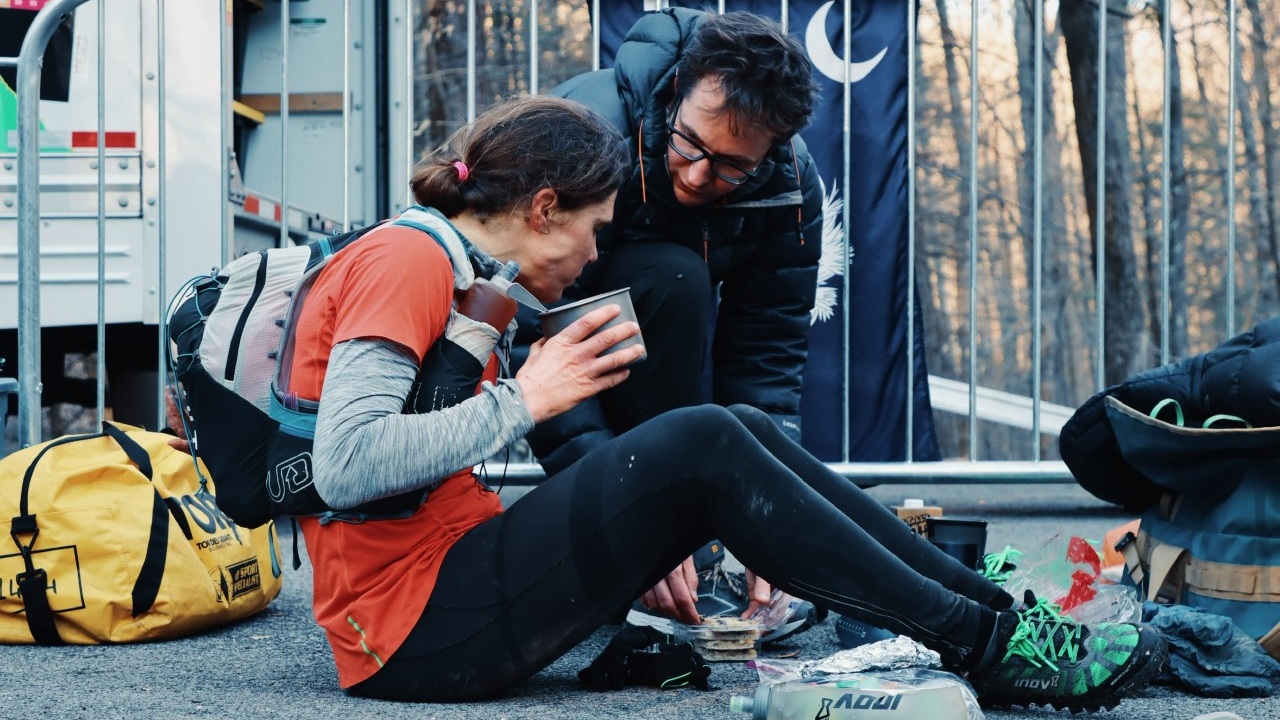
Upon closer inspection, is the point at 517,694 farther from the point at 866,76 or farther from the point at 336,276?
the point at 866,76

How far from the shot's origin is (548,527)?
7.04 feet

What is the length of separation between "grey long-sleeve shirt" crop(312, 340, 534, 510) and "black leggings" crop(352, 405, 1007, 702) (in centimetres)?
21

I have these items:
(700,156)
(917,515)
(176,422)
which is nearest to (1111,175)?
(917,515)

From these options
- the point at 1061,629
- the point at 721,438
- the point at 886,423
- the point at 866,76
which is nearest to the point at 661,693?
the point at 721,438

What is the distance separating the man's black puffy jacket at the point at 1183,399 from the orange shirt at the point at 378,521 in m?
1.45

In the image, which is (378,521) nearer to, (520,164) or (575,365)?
(575,365)

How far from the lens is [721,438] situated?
6.93 ft

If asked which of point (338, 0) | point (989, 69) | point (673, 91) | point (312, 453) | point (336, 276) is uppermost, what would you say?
point (989, 69)

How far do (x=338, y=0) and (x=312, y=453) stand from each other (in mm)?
3130

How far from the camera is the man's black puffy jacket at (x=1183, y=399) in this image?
2652 mm

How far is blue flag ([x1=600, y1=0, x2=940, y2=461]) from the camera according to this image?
182 inches

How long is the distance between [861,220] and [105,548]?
2888 mm

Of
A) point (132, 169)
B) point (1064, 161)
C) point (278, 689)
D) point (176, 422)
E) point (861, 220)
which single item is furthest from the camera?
point (1064, 161)

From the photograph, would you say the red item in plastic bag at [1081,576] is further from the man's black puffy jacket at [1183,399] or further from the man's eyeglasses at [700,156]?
the man's eyeglasses at [700,156]
